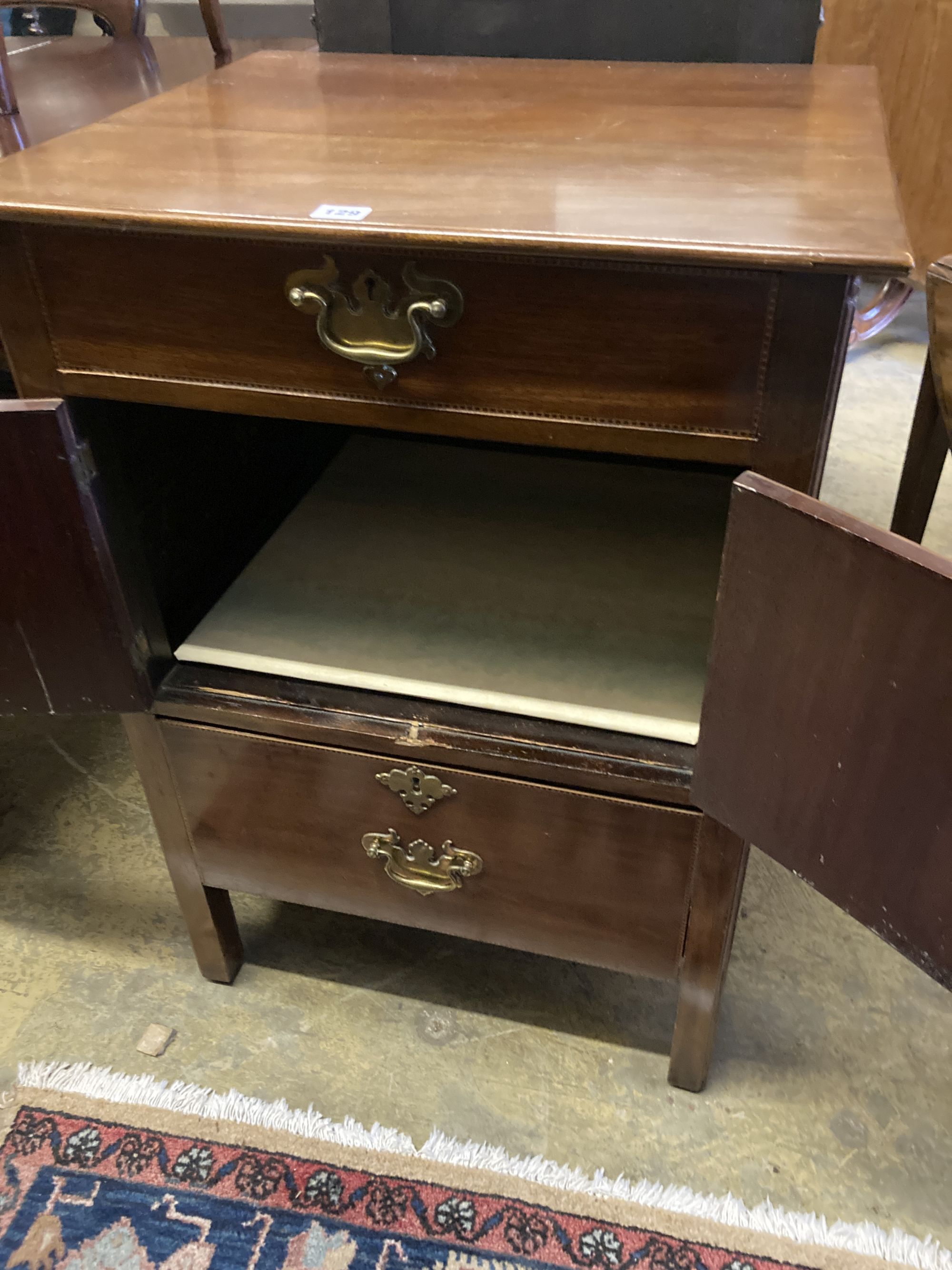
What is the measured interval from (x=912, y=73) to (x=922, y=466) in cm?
105

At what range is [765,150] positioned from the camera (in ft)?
2.04

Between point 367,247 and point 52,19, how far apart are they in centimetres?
123

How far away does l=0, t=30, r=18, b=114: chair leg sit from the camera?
778 millimetres

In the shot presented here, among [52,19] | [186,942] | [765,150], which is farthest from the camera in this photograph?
[52,19]

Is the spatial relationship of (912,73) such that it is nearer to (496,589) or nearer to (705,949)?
(496,589)

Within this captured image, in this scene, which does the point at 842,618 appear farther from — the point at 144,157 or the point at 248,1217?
the point at 248,1217

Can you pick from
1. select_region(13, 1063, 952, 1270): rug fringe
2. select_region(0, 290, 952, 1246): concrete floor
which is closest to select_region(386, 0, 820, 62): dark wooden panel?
select_region(0, 290, 952, 1246): concrete floor

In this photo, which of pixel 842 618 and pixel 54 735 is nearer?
pixel 842 618

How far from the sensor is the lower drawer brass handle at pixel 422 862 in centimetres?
78

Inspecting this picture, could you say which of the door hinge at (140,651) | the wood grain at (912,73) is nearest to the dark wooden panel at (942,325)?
the door hinge at (140,651)

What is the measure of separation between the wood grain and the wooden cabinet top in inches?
48.5

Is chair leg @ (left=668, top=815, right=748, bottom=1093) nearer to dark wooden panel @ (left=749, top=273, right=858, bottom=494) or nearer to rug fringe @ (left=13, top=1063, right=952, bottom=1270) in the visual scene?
rug fringe @ (left=13, top=1063, right=952, bottom=1270)

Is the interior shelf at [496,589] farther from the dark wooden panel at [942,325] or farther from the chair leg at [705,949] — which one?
the dark wooden panel at [942,325]

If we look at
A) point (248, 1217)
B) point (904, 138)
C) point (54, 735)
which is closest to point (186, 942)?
point (248, 1217)
